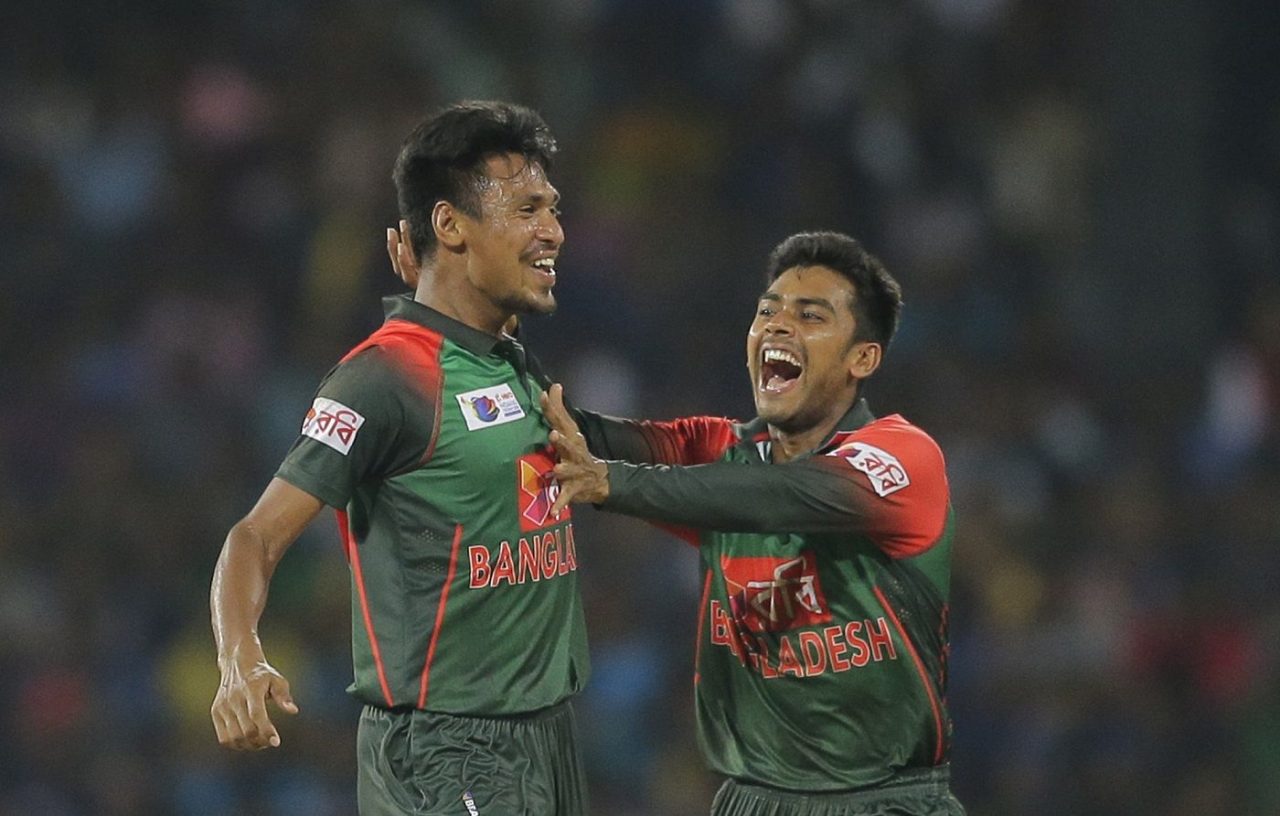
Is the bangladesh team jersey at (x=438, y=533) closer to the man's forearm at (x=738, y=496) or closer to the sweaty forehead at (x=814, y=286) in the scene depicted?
the man's forearm at (x=738, y=496)

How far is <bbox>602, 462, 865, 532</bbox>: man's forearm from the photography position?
420cm

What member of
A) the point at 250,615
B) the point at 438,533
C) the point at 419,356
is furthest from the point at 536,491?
the point at 250,615

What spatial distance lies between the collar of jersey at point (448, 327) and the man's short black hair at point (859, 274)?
2.70 ft

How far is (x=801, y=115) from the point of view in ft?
32.1

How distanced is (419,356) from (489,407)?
17cm

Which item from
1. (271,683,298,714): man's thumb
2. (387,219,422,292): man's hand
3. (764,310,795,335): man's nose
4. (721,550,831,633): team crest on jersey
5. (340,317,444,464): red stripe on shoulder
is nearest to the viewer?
(271,683,298,714): man's thumb

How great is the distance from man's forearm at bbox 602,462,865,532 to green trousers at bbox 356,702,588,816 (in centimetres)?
47

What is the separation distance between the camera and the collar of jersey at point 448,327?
4.16 metres

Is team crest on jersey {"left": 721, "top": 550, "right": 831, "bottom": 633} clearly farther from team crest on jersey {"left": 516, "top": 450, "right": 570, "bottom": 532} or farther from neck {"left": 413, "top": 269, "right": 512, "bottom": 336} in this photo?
neck {"left": 413, "top": 269, "right": 512, "bottom": 336}

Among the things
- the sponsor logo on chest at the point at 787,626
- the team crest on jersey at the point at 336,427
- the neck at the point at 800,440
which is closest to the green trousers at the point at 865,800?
the sponsor logo on chest at the point at 787,626

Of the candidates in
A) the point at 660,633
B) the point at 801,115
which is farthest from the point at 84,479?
the point at 801,115

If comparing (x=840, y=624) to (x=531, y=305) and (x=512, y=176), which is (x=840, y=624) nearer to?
(x=531, y=305)

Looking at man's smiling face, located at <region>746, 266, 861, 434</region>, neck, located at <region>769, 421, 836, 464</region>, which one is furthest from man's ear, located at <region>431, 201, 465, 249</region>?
neck, located at <region>769, 421, 836, 464</region>

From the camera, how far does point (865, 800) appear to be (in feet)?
14.5
